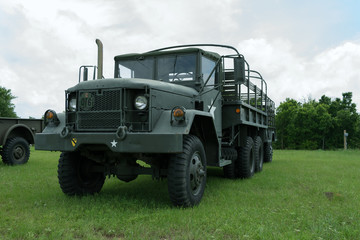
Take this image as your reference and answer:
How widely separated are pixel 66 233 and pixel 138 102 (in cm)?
195

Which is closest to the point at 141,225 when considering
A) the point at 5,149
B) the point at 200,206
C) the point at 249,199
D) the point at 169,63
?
the point at 200,206

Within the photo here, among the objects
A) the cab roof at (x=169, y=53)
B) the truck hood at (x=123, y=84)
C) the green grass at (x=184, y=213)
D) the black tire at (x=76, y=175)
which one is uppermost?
the cab roof at (x=169, y=53)

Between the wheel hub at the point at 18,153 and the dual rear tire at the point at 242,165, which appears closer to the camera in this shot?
the dual rear tire at the point at 242,165

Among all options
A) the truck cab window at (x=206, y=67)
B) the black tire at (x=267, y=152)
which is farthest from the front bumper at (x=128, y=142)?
the black tire at (x=267, y=152)

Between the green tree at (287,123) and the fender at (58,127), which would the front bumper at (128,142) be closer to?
the fender at (58,127)

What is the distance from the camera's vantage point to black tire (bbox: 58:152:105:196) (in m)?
5.27

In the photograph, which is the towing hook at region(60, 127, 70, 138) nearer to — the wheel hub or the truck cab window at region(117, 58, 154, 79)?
the truck cab window at region(117, 58, 154, 79)

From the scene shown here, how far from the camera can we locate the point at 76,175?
5.38m

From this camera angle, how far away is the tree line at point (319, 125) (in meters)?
48.2

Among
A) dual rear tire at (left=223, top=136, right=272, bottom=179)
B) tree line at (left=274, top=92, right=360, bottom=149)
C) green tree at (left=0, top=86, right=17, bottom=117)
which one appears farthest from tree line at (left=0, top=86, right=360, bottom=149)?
dual rear tire at (left=223, top=136, right=272, bottom=179)

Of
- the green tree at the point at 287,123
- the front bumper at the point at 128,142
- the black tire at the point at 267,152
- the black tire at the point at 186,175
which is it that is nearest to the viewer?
the front bumper at the point at 128,142

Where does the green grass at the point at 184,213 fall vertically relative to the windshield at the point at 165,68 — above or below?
below

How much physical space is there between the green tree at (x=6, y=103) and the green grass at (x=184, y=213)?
40.4 meters

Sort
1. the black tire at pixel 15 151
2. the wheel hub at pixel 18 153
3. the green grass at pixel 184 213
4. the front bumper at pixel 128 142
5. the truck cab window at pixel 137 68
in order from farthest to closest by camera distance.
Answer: the wheel hub at pixel 18 153 < the black tire at pixel 15 151 < the truck cab window at pixel 137 68 < the front bumper at pixel 128 142 < the green grass at pixel 184 213
